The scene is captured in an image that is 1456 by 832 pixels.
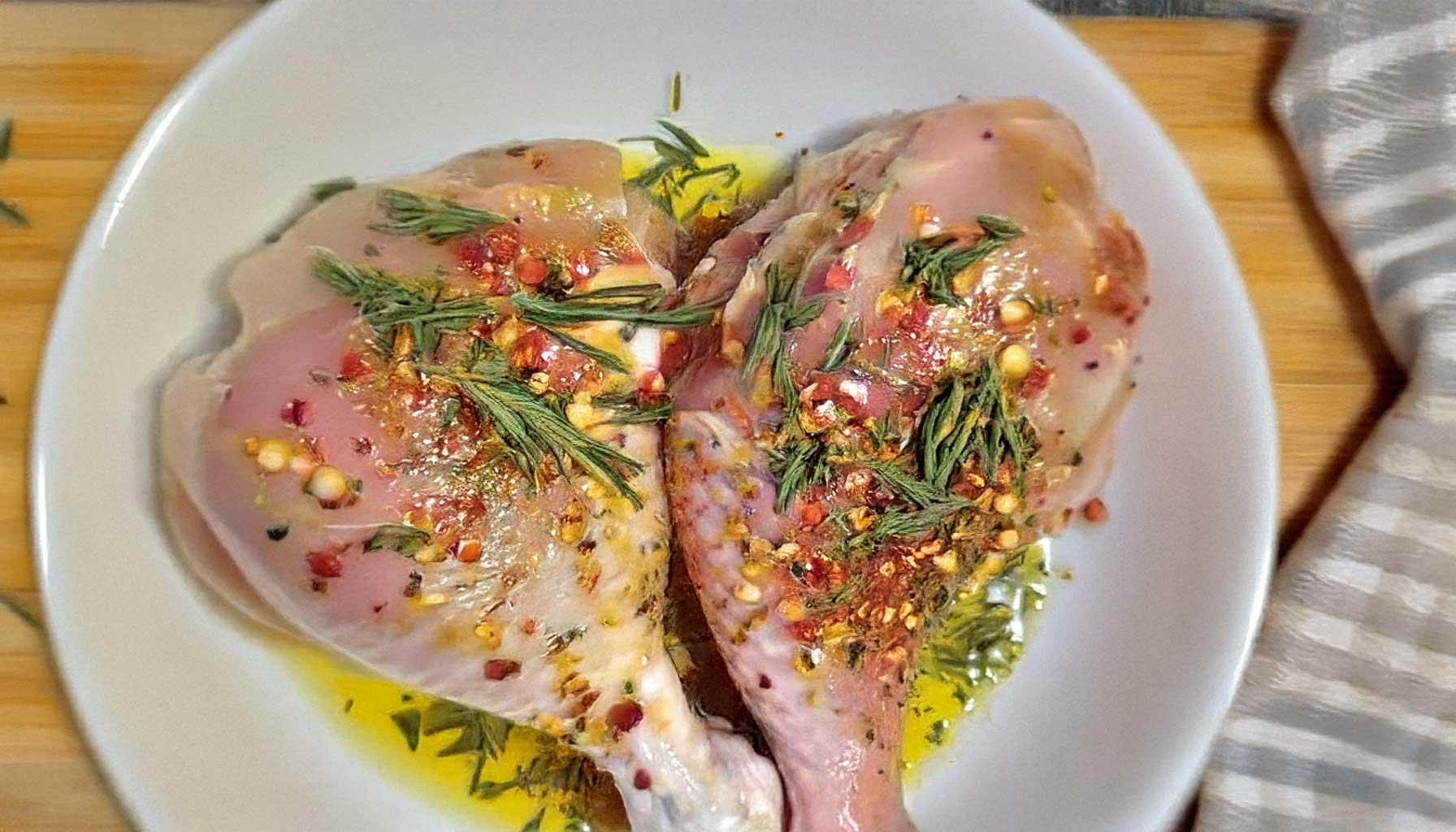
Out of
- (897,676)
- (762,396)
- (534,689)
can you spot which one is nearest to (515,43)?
(762,396)

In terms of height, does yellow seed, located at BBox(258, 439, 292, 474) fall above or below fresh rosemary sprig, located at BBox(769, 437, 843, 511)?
above

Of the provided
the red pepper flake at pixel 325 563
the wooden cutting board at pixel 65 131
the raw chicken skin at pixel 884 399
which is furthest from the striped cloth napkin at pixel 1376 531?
the red pepper flake at pixel 325 563

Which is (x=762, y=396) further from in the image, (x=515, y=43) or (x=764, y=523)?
(x=515, y=43)

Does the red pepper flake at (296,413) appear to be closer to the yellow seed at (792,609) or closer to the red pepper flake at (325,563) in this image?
the red pepper flake at (325,563)

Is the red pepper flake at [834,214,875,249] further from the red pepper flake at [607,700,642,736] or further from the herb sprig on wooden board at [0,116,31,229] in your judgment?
the herb sprig on wooden board at [0,116,31,229]

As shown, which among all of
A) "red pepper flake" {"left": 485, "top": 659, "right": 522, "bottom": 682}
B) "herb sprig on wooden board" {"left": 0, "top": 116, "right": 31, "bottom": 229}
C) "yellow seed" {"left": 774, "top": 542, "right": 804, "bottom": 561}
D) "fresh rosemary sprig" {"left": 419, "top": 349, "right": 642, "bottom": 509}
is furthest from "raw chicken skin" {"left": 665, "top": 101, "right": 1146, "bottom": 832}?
"herb sprig on wooden board" {"left": 0, "top": 116, "right": 31, "bottom": 229}

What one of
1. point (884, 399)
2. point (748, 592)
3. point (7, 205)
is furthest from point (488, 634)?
point (7, 205)
